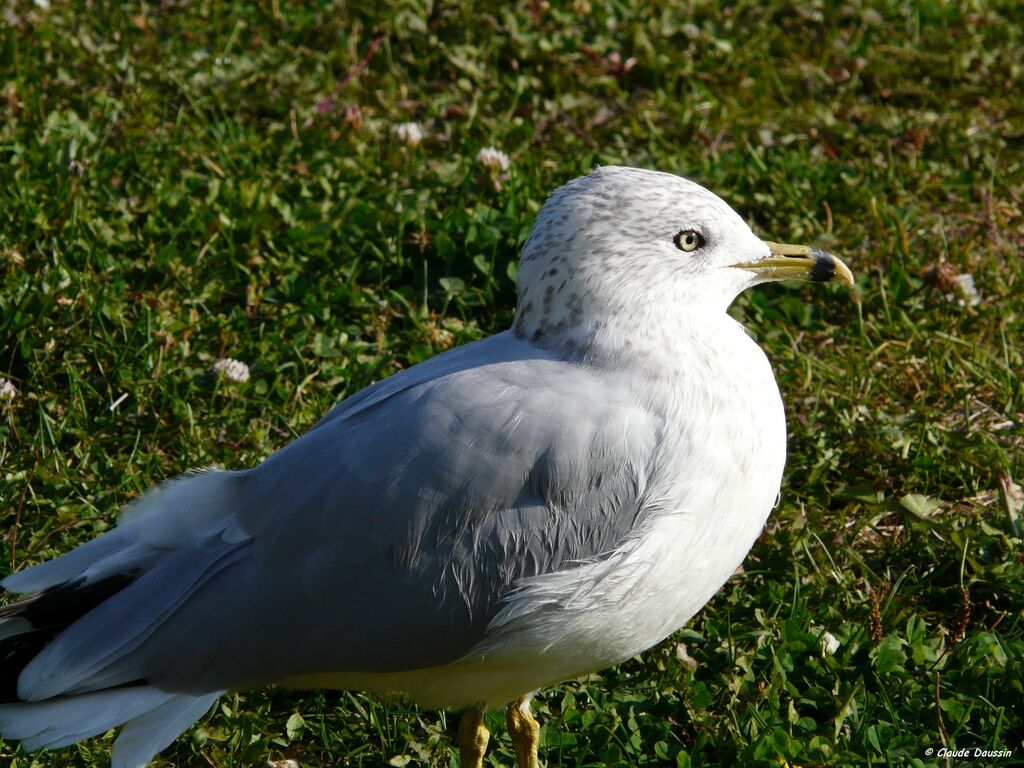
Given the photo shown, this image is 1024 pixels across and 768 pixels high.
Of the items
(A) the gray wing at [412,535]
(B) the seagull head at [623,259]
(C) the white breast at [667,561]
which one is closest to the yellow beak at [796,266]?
(B) the seagull head at [623,259]

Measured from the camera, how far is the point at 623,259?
3.28 m

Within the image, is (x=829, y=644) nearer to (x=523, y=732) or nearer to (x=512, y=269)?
(x=523, y=732)

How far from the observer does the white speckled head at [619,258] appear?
3.27 metres

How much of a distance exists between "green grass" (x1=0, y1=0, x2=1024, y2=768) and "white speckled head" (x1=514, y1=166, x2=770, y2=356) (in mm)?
1108

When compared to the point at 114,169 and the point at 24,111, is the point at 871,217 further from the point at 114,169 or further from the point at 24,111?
the point at 24,111

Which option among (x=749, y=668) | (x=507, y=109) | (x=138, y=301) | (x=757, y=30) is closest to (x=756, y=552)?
(x=749, y=668)

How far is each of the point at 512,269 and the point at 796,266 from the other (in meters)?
1.66

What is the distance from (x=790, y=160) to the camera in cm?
584

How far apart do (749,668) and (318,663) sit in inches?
52.6

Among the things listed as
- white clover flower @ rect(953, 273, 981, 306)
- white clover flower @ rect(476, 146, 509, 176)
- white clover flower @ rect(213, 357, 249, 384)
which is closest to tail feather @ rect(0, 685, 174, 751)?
white clover flower @ rect(213, 357, 249, 384)

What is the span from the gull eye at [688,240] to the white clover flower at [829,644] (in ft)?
3.94

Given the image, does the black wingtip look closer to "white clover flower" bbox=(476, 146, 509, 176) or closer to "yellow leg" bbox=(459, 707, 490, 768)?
"yellow leg" bbox=(459, 707, 490, 768)

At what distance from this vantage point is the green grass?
368 cm

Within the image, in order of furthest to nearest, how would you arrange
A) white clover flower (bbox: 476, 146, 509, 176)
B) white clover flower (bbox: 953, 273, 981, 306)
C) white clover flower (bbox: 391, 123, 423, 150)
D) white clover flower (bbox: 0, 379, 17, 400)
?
1. white clover flower (bbox: 391, 123, 423, 150)
2. white clover flower (bbox: 476, 146, 509, 176)
3. white clover flower (bbox: 953, 273, 981, 306)
4. white clover flower (bbox: 0, 379, 17, 400)
